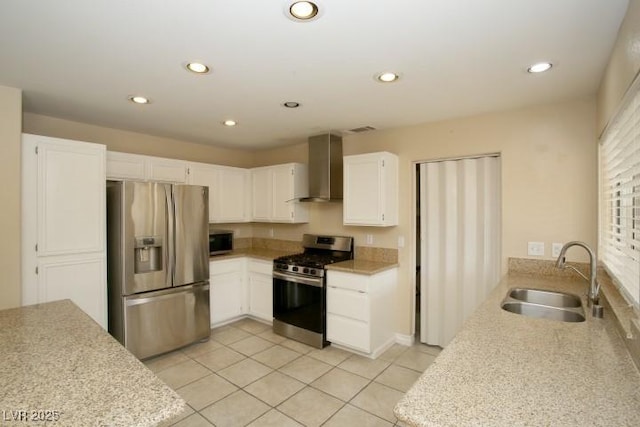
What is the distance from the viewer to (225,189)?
430cm

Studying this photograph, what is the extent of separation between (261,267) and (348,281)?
1.37 m

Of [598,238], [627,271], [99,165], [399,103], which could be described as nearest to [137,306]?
[99,165]

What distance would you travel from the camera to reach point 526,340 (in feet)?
4.83

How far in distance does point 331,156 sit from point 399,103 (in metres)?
1.22

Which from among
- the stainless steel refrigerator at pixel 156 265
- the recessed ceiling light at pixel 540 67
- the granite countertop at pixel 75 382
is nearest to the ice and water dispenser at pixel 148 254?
the stainless steel refrigerator at pixel 156 265

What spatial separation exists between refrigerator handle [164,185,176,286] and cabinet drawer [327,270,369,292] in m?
1.62

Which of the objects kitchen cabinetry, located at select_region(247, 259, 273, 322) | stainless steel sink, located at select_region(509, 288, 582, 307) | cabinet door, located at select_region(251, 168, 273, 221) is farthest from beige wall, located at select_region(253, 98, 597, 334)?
cabinet door, located at select_region(251, 168, 273, 221)

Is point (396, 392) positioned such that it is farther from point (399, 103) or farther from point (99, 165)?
point (99, 165)

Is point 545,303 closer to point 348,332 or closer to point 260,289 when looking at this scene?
point 348,332

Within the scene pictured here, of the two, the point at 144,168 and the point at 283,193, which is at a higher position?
the point at 144,168

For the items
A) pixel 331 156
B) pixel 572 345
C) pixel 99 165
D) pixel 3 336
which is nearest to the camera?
pixel 572 345

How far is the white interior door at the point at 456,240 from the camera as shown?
3.09 m

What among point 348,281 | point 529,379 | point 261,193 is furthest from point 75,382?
point 261,193

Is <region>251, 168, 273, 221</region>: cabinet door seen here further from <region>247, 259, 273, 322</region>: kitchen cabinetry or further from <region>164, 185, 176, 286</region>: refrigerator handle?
<region>164, 185, 176, 286</region>: refrigerator handle
